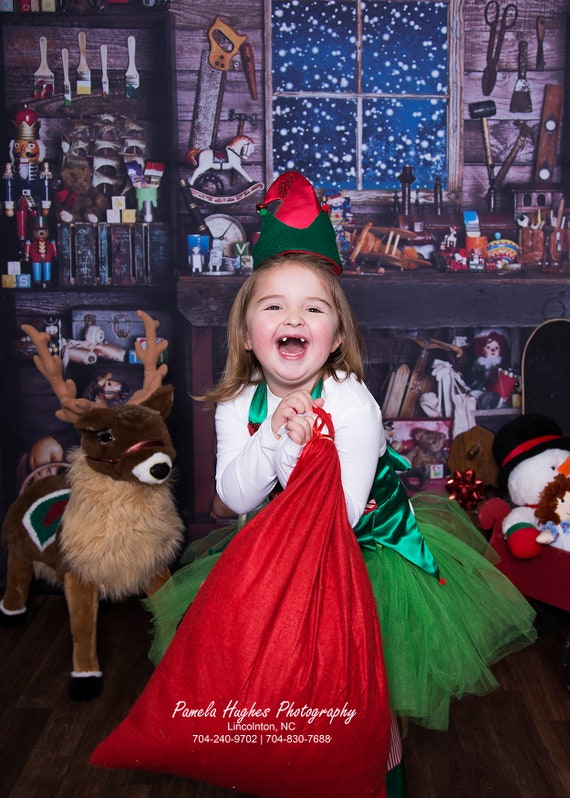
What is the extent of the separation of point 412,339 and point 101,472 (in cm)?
131

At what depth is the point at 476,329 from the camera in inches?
122

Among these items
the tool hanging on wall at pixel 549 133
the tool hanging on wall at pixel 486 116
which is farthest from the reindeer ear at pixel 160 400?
the tool hanging on wall at pixel 549 133

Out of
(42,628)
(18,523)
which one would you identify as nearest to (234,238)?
(18,523)

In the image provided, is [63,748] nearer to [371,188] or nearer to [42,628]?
[42,628]

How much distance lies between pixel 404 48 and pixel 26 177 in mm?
1439

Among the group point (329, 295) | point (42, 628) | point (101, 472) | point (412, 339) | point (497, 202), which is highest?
point (497, 202)

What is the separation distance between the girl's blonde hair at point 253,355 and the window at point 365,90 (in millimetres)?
1373

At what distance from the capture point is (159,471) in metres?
2.34

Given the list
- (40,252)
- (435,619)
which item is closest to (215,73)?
(40,252)

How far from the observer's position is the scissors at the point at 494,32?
296 cm

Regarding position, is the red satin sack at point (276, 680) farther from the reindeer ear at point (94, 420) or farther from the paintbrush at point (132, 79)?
the paintbrush at point (132, 79)

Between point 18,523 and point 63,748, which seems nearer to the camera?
point 63,748

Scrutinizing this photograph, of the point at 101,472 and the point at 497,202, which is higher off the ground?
the point at 497,202

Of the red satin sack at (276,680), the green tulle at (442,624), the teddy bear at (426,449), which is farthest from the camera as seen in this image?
the teddy bear at (426,449)
